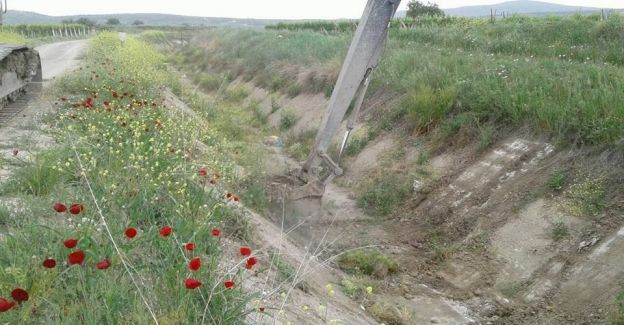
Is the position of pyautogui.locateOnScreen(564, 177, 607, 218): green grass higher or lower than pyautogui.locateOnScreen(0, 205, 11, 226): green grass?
lower

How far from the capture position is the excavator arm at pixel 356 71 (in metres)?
7.37

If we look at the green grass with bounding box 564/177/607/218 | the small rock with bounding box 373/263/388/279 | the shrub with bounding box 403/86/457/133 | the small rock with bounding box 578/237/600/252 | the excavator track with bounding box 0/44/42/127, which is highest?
the excavator track with bounding box 0/44/42/127

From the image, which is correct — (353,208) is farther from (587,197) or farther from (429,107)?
(587,197)

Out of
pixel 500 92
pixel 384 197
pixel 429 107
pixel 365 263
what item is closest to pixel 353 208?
pixel 384 197

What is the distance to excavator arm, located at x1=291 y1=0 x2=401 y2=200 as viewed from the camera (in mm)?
7371

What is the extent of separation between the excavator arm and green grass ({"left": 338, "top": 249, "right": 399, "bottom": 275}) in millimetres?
1360

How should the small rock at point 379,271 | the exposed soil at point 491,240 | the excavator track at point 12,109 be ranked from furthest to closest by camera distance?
1. the excavator track at point 12,109
2. the small rock at point 379,271
3. the exposed soil at point 491,240

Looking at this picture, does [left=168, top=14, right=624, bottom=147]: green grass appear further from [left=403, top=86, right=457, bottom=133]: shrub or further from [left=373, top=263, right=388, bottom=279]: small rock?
[left=373, top=263, right=388, bottom=279]: small rock

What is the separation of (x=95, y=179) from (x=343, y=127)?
8.39 metres

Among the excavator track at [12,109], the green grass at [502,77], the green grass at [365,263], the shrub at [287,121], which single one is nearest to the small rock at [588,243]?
the green grass at [502,77]

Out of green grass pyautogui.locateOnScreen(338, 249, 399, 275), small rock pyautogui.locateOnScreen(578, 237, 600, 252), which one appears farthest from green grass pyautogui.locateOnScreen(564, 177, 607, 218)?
green grass pyautogui.locateOnScreen(338, 249, 399, 275)

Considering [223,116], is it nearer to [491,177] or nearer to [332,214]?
[332,214]

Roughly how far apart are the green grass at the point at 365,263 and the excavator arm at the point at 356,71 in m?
1.36

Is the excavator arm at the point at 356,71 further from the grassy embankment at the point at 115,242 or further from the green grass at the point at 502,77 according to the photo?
the grassy embankment at the point at 115,242
